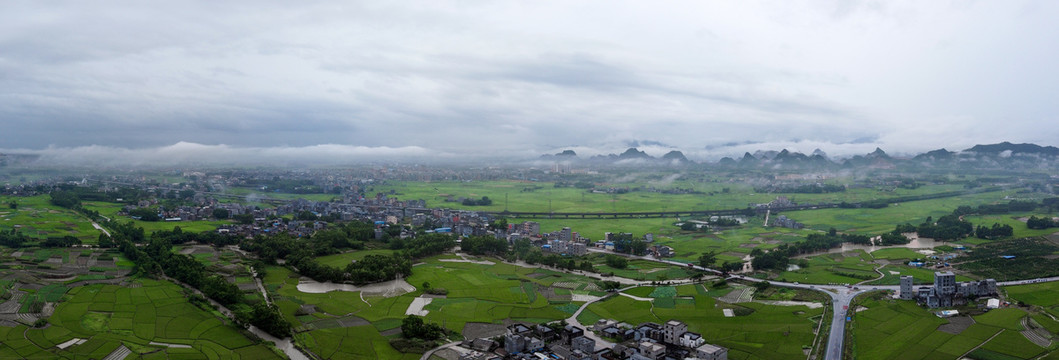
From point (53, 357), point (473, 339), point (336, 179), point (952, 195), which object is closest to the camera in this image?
point (53, 357)

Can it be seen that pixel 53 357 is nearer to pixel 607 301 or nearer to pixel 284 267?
pixel 284 267

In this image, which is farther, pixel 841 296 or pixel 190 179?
pixel 190 179

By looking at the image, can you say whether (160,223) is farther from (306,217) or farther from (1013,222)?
(1013,222)

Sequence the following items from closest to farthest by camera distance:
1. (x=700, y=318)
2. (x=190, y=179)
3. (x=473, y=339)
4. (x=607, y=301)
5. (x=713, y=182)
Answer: (x=473, y=339)
(x=700, y=318)
(x=607, y=301)
(x=190, y=179)
(x=713, y=182)

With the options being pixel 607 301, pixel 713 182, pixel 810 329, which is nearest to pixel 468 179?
pixel 713 182

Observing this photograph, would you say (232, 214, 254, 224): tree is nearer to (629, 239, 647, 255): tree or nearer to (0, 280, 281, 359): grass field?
(0, 280, 281, 359): grass field

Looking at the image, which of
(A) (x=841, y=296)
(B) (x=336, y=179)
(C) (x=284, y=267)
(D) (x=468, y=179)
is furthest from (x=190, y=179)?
(A) (x=841, y=296)
